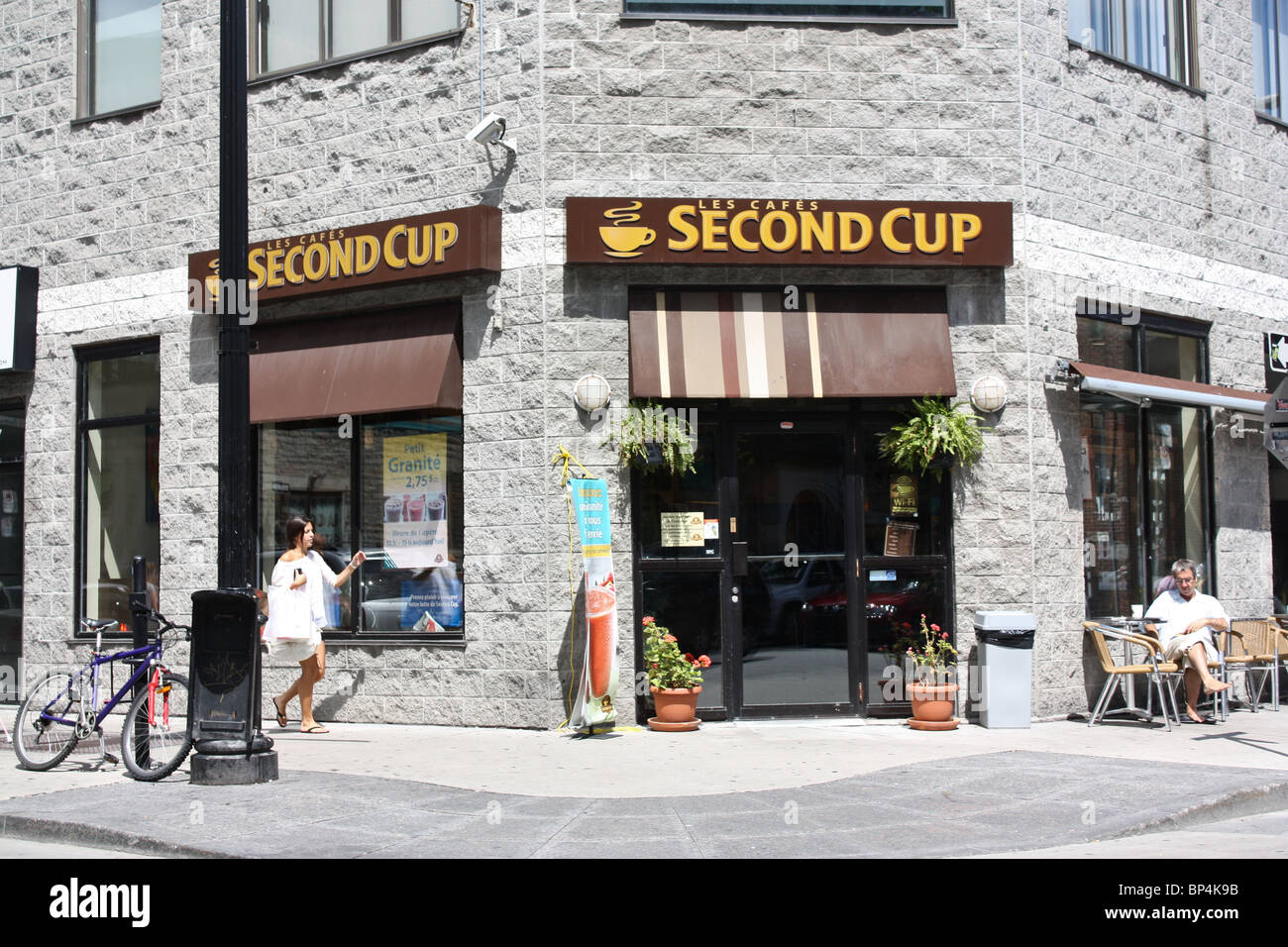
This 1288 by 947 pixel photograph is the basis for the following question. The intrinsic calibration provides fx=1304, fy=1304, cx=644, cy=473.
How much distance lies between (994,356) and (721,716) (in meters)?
4.05

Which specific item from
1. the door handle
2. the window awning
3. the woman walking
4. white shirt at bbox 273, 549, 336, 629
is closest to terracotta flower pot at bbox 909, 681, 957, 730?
the door handle

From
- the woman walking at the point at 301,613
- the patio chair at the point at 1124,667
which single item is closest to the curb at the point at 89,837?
the woman walking at the point at 301,613

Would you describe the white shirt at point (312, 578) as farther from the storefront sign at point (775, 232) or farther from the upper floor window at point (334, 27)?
the upper floor window at point (334, 27)

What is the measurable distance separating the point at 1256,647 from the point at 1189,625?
1642 millimetres

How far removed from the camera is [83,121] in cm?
1395

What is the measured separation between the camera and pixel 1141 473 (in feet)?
42.7

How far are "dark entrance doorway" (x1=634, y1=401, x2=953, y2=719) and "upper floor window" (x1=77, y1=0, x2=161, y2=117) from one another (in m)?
7.04

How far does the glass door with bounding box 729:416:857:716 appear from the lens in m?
11.6

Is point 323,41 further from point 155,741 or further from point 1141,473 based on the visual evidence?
point 1141,473

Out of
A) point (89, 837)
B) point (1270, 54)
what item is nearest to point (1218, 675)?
point (1270, 54)

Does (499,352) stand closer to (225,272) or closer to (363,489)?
(363,489)

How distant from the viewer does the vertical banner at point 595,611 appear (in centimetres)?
1077

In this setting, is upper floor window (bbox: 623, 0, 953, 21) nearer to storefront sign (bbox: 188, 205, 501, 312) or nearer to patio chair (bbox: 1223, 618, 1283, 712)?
storefront sign (bbox: 188, 205, 501, 312)
